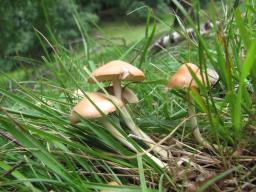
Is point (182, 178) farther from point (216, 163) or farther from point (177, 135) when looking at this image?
point (177, 135)

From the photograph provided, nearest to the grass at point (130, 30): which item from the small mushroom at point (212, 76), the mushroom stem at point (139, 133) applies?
the small mushroom at point (212, 76)

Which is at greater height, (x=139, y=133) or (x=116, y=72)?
(x=116, y=72)

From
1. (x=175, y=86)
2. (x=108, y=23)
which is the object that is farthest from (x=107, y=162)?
(x=108, y=23)

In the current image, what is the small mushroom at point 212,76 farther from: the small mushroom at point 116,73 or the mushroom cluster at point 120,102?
the small mushroom at point 116,73

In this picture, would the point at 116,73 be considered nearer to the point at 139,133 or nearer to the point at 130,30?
the point at 139,133

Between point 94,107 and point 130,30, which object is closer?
point 94,107

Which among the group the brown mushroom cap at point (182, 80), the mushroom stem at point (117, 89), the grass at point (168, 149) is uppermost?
the brown mushroom cap at point (182, 80)

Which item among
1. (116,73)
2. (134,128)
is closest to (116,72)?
(116,73)
